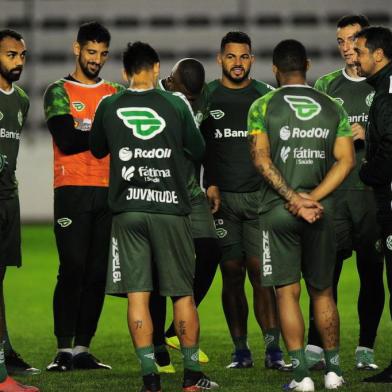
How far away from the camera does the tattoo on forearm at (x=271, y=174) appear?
6977mm

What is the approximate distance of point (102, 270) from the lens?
8414 millimetres

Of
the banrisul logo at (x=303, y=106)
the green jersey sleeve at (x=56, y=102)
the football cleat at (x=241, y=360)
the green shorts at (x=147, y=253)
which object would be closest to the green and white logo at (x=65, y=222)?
the green jersey sleeve at (x=56, y=102)

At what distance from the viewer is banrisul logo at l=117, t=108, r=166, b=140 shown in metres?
6.84

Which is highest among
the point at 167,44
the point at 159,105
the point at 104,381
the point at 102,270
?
the point at 167,44

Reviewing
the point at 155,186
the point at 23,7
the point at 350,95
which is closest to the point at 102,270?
the point at 155,186

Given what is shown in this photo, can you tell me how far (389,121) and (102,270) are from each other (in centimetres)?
251

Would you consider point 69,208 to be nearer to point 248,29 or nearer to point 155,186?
point 155,186

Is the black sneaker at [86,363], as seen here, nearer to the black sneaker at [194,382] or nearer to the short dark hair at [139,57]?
the black sneaker at [194,382]

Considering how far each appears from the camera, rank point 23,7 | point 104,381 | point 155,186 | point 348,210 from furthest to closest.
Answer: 1. point 23,7
2. point 348,210
3. point 104,381
4. point 155,186

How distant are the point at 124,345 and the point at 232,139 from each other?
2283 millimetres

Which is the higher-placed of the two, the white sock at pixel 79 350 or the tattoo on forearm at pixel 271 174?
the tattoo on forearm at pixel 271 174

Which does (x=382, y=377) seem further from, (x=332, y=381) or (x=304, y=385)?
(x=304, y=385)

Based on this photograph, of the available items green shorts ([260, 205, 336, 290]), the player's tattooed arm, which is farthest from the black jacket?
the player's tattooed arm

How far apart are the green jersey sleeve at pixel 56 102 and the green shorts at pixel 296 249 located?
6.66 feet
